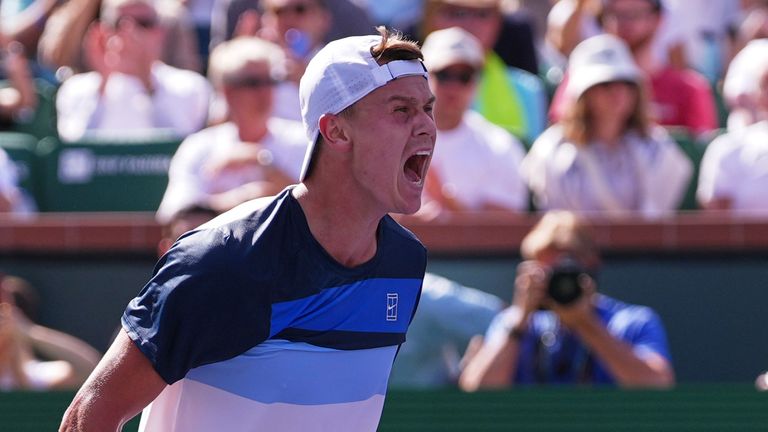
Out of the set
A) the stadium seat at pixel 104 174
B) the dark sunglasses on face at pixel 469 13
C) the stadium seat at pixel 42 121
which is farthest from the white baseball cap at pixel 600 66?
the stadium seat at pixel 42 121

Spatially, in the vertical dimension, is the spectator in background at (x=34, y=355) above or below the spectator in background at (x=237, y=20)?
below

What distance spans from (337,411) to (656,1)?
501 cm

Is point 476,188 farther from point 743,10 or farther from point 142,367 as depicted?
point 142,367

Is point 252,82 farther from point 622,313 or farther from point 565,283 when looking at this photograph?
point 622,313

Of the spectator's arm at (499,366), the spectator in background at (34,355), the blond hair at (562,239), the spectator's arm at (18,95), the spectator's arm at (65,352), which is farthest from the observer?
the spectator's arm at (18,95)

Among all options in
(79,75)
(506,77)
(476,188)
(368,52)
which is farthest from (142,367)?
(79,75)

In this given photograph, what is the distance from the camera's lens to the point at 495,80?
7.94 m

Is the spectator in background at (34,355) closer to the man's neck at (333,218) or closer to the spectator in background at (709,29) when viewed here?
the man's neck at (333,218)

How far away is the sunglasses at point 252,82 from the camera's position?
7.20 metres

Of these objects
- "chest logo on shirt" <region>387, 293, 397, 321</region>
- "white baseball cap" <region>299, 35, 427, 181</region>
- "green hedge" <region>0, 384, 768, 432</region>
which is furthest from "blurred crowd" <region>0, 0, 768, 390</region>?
"white baseball cap" <region>299, 35, 427, 181</region>

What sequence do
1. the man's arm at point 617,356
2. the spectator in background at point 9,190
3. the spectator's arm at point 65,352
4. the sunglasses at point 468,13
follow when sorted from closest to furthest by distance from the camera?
the man's arm at point 617,356 → the spectator's arm at point 65,352 → the spectator in background at point 9,190 → the sunglasses at point 468,13

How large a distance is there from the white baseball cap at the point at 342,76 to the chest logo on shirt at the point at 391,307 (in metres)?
0.38

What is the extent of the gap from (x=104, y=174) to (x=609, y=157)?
270cm

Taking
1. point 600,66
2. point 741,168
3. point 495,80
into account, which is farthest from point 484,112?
point 741,168
